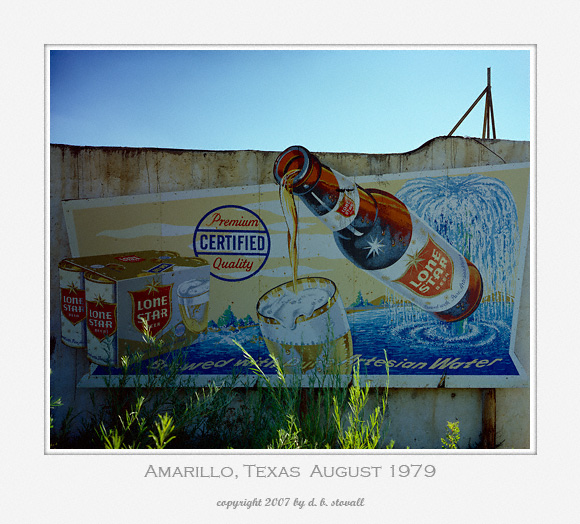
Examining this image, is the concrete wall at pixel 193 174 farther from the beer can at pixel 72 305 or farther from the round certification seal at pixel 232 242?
the round certification seal at pixel 232 242

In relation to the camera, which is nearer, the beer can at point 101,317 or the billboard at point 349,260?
the beer can at point 101,317

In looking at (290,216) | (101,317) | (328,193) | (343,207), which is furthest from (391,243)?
(101,317)

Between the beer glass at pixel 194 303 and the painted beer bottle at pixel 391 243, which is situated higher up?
the painted beer bottle at pixel 391 243

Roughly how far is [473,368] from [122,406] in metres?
2.57

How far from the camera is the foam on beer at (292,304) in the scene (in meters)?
3.30

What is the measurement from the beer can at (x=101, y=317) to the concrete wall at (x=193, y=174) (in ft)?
0.70

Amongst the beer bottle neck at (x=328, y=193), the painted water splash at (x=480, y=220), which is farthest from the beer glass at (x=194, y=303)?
the painted water splash at (x=480, y=220)

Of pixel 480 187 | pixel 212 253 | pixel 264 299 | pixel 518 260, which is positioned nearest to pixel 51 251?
pixel 212 253

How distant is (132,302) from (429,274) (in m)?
2.21

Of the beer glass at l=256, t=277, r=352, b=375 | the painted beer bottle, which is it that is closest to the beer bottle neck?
the painted beer bottle

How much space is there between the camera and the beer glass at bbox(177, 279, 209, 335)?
3.31m

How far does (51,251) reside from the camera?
3375 millimetres

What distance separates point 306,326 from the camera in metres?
3.27
